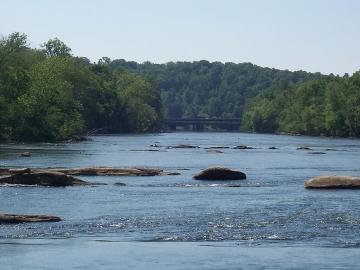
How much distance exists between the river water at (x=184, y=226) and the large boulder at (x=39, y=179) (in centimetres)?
102

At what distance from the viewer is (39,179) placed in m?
50.8

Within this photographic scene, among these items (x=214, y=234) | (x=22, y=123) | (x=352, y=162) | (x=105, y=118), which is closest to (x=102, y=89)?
(x=105, y=118)

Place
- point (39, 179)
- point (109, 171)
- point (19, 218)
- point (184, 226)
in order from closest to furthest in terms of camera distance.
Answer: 1. point (19, 218)
2. point (184, 226)
3. point (39, 179)
4. point (109, 171)

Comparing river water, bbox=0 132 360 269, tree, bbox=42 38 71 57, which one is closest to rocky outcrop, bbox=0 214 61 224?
river water, bbox=0 132 360 269

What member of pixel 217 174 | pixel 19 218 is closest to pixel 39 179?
pixel 217 174

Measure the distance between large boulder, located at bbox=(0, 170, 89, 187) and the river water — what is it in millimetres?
1018

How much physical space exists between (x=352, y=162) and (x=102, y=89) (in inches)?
4401

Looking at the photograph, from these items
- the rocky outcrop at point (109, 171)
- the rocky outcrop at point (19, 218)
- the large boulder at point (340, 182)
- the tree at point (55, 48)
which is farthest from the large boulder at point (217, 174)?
the tree at point (55, 48)

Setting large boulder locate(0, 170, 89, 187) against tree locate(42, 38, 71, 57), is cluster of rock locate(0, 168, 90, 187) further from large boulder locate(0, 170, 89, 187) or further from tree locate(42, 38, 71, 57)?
tree locate(42, 38, 71, 57)

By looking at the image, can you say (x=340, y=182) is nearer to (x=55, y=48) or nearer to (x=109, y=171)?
(x=109, y=171)

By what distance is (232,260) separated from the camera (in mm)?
28125

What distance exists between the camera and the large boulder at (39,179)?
5088 cm

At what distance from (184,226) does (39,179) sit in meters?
16.8

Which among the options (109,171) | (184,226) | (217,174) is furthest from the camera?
(109,171)
